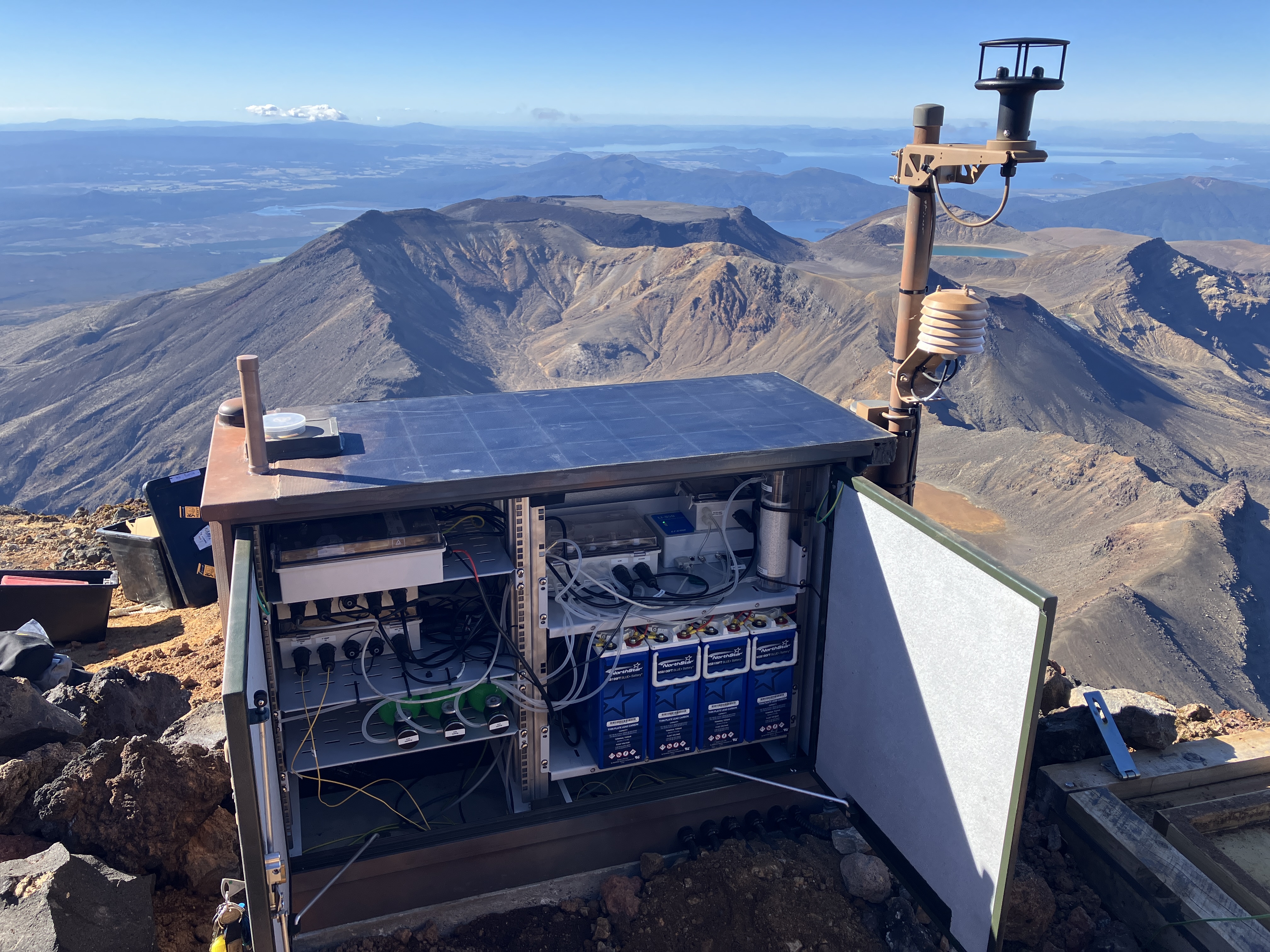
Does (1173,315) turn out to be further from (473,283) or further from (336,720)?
(336,720)

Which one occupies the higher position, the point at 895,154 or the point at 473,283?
the point at 895,154

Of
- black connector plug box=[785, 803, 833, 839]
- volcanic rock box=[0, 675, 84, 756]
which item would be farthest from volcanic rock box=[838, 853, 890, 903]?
volcanic rock box=[0, 675, 84, 756]

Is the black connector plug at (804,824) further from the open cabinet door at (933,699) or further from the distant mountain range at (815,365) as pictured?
the distant mountain range at (815,365)

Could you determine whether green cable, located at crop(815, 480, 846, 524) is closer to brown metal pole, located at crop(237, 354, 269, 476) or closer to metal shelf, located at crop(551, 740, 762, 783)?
metal shelf, located at crop(551, 740, 762, 783)

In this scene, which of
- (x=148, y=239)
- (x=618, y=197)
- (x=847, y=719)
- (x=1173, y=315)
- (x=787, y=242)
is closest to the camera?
(x=847, y=719)

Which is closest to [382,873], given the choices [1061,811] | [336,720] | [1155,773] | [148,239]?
[336,720]

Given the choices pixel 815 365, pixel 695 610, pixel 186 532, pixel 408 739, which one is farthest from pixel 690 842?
pixel 815 365

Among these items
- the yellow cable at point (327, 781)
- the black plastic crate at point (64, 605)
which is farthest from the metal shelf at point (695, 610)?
Answer: the black plastic crate at point (64, 605)
